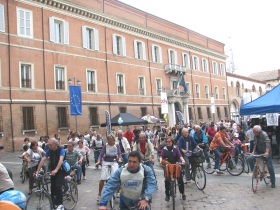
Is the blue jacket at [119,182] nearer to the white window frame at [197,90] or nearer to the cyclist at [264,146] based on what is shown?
the cyclist at [264,146]

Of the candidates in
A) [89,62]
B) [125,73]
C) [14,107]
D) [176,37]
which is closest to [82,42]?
[89,62]

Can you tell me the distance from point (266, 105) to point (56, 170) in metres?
9.62

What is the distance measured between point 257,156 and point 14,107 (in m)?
18.1

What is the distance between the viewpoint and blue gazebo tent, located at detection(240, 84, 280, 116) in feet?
41.0

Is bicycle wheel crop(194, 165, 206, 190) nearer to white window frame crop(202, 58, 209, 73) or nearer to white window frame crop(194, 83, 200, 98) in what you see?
white window frame crop(194, 83, 200, 98)

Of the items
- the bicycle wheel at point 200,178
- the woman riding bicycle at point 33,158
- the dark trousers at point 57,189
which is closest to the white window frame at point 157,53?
the woman riding bicycle at point 33,158

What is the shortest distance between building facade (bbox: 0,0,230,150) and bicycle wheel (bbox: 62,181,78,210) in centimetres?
1505

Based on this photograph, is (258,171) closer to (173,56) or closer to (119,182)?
(119,182)

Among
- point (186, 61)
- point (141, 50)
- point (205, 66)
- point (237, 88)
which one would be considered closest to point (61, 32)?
point (141, 50)

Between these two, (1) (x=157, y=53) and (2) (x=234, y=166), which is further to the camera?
(1) (x=157, y=53)

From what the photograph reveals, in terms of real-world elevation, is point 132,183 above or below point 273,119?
below

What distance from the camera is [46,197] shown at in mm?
6367

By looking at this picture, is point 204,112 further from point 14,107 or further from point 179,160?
point 179,160

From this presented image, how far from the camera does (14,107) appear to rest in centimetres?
2155
